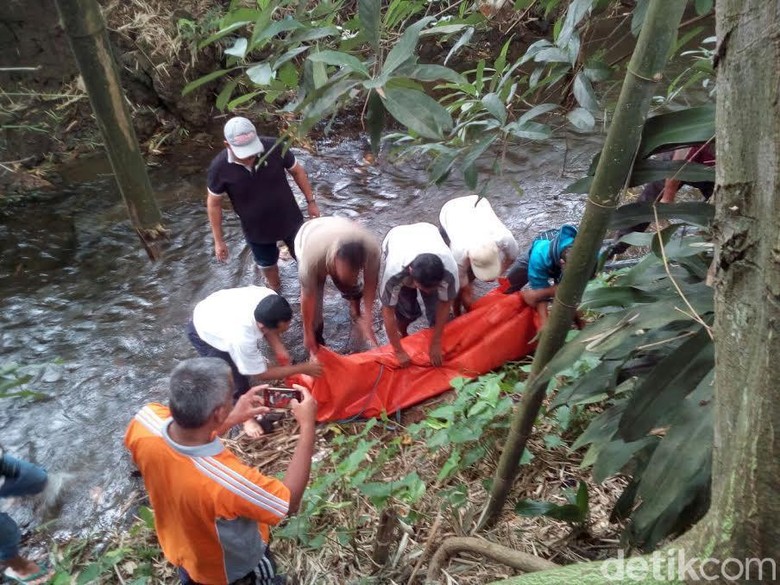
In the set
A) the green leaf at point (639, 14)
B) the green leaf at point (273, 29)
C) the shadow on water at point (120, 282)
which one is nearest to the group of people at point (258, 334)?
the green leaf at point (273, 29)

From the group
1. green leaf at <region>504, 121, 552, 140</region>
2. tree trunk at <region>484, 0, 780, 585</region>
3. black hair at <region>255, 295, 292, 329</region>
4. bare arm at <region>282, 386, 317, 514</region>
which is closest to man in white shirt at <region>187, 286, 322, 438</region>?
black hair at <region>255, 295, 292, 329</region>

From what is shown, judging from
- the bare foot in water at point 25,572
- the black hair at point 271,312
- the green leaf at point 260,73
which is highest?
the green leaf at point 260,73

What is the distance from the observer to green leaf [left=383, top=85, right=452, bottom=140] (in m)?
0.93

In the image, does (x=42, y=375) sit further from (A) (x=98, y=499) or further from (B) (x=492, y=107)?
(B) (x=492, y=107)

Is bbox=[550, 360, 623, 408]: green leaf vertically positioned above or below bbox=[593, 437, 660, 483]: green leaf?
above

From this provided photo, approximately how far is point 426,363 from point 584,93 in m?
2.28

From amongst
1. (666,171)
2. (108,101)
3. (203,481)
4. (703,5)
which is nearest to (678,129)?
(666,171)

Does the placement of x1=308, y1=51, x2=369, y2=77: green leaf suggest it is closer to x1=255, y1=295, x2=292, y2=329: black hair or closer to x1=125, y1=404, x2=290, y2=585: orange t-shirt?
x1=125, y1=404, x2=290, y2=585: orange t-shirt

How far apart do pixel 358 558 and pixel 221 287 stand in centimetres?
320

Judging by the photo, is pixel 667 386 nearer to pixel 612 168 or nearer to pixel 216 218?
pixel 612 168

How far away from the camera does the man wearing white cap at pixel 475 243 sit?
3.46 meters

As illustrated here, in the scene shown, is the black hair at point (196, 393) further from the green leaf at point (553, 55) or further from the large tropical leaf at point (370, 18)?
the green leaf at point (553, 55)

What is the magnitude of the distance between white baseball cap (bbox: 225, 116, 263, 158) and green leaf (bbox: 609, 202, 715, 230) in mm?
2850

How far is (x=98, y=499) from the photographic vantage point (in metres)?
3.21
